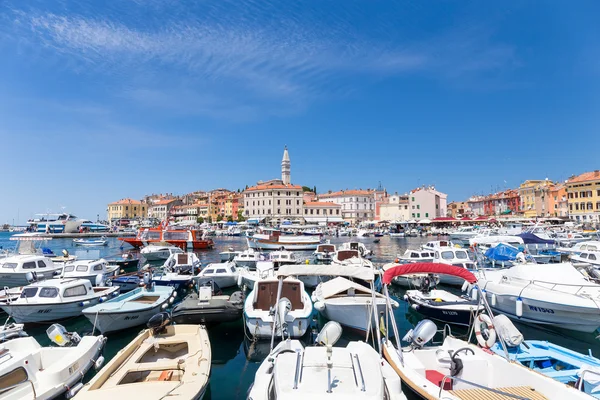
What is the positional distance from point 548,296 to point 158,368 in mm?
13084

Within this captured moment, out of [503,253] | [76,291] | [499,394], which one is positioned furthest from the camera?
[503,253]

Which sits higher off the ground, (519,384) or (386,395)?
(386,395)

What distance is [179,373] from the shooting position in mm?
8141

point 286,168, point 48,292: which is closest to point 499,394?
point 48,292

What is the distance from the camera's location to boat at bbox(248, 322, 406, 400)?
Result: 5.41 meters

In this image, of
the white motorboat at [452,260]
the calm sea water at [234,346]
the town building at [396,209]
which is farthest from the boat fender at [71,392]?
the town building at [396,209]

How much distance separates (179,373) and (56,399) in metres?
2.60

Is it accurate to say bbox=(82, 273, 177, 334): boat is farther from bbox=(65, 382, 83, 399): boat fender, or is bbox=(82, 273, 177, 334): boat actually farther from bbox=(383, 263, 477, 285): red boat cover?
bbox=(383, 263, 477, 285): red boat cover

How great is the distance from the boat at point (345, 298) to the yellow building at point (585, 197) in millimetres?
86859

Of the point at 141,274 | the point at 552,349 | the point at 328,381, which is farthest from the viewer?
the point at 141,274

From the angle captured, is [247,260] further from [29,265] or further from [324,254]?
[29,265]

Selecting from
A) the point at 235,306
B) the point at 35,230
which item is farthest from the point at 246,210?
the point at 235,306

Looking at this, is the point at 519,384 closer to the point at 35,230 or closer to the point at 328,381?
the point at 328,381

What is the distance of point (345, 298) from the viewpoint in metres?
13.4
